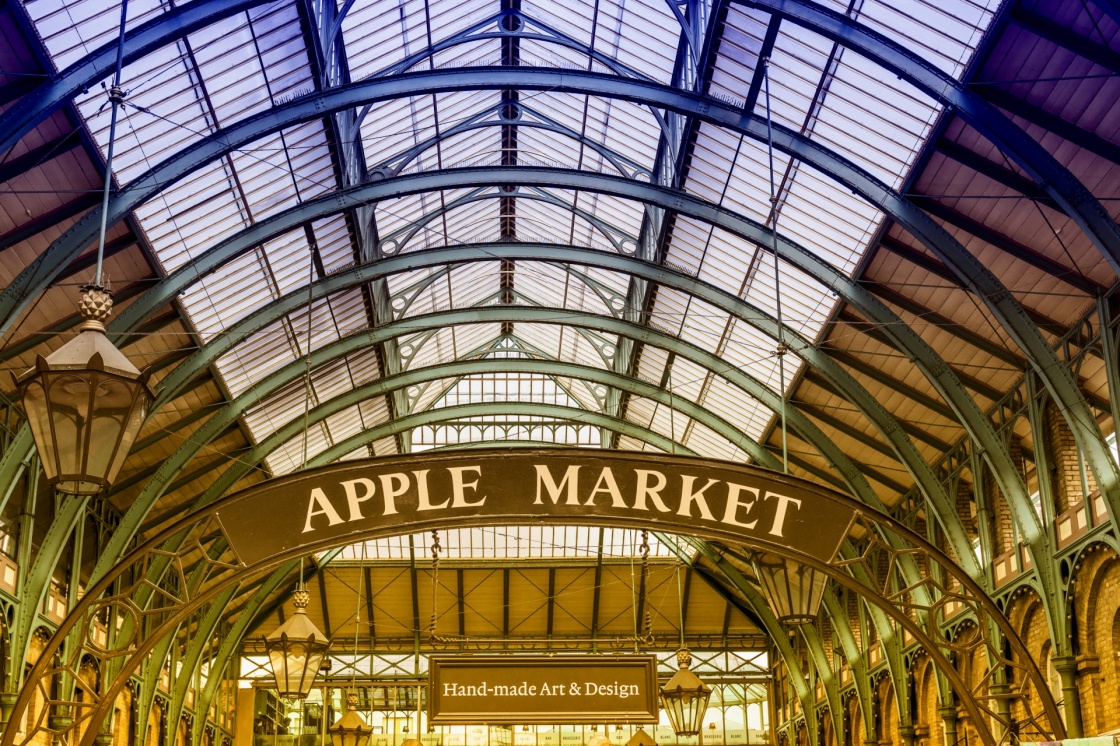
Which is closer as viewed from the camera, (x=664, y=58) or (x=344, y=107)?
(x=344, y=107)

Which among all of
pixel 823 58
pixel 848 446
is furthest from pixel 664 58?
pixel 848 446

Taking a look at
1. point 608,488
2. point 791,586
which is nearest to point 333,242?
point 791,586

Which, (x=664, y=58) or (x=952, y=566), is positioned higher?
(x=664, y=58)

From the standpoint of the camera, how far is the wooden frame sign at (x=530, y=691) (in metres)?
9.73

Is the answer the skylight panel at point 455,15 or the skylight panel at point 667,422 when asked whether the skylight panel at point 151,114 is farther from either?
the skylight panel at point 667,422

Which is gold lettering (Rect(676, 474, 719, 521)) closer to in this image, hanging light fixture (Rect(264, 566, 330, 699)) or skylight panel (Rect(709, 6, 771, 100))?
hanging light fixture (Rect(264, 566, 330, 699))

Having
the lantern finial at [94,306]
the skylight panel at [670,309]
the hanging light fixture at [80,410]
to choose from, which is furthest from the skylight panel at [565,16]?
the hanging light fixture at [80,410]

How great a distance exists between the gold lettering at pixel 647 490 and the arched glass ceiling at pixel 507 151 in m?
11.6

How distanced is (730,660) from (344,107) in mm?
35350

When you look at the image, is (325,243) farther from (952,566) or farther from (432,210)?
(952,566)

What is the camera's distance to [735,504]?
9656mm

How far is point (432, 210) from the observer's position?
30094 mm

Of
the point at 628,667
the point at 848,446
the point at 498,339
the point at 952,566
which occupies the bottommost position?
the point at 628,667

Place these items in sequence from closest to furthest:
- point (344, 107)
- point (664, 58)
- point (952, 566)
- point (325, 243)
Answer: point (952, 566) → point (344, 107) → point (664, 58) → point (325, 243)
